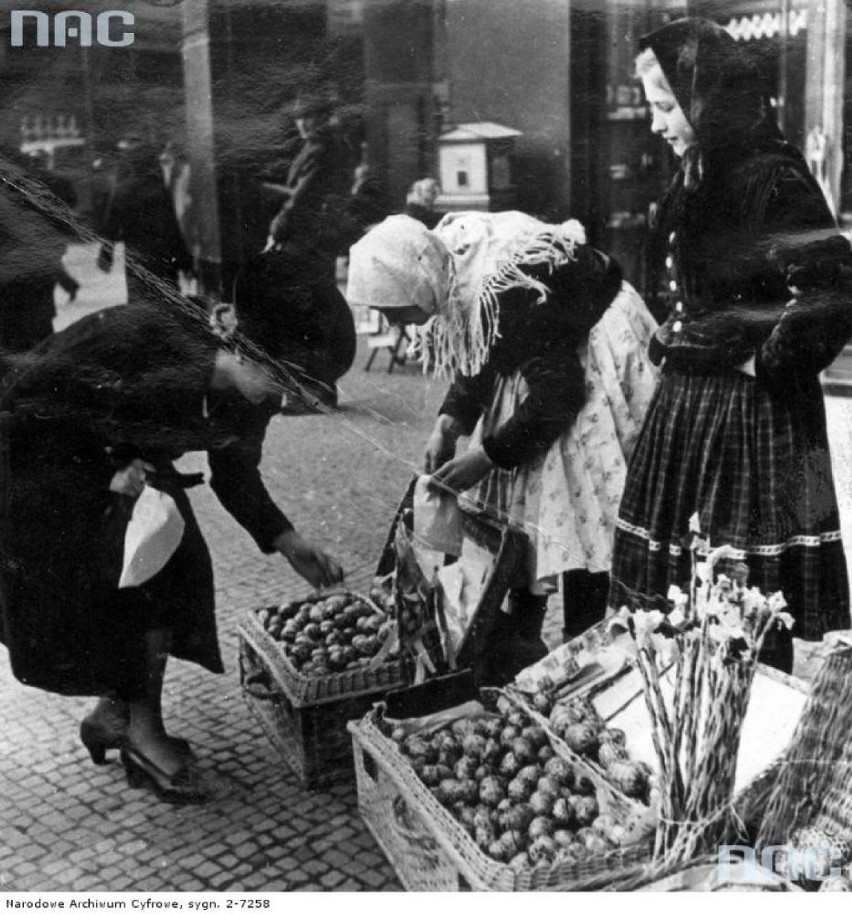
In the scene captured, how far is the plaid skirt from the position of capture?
2.71 meters

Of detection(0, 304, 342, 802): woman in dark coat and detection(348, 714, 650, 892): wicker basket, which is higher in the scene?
detection(0, 304, 342, 802): woman in dark coat

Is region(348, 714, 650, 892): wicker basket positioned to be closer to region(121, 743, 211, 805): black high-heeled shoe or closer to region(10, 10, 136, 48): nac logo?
region(121, 743, 211, 805): black high-heeled shoe

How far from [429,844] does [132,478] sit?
4.19 feet

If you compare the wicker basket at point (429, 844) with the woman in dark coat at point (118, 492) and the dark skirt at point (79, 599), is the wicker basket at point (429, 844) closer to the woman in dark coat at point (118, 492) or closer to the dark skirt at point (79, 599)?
the woman in dark coat at point (118, 492)

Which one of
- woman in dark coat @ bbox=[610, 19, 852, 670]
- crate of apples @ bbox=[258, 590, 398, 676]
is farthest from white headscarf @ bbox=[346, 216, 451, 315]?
crate of apples @ bbox=[258, 590, 398, 676]

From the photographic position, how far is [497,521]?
10.0ft

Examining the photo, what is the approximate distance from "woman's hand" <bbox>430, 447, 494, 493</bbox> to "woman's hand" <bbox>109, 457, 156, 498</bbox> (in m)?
0.80

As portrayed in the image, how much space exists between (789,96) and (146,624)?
86.0 inches

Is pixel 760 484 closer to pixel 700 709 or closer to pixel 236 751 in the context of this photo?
pixel 700 709

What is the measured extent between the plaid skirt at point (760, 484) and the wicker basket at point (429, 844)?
0.73 meters

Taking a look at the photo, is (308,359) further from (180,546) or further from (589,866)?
(589,866)

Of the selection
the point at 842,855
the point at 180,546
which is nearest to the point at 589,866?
the point at 842,855

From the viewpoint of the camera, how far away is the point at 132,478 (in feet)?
9.81

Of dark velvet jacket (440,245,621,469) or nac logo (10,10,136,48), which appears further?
dark velvet jacket (440,245,621,469)
